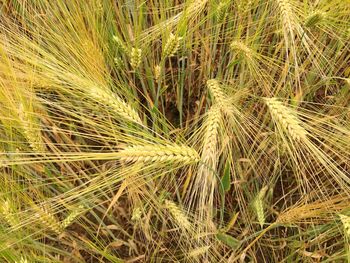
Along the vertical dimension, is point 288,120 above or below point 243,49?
below

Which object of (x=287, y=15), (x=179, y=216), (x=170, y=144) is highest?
(x=287, y=15)

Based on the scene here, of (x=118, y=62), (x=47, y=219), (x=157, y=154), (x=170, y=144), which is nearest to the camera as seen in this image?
(x=157, y=154)

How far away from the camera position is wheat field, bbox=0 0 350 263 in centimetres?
95

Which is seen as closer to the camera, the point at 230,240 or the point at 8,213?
the point at 8,213

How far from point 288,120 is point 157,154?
12.1 inches

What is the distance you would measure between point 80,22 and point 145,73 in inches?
15.1

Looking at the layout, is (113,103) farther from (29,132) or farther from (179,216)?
(179,216)

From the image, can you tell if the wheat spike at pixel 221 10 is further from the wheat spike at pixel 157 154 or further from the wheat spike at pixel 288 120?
the wheat spike at pixel 157 154

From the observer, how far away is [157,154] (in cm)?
79

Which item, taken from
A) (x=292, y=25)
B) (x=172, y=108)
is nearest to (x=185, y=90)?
(x=172, y=108)

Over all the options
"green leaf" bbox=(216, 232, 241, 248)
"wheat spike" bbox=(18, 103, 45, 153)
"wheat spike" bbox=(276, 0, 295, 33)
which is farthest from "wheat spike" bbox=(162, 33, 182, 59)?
"green leaf" bbox=(216, 232, 241, 248)

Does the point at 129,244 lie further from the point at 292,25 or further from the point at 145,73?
the point at 292,25

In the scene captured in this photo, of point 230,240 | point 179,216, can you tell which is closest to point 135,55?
point 179,216

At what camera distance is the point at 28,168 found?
115cm
